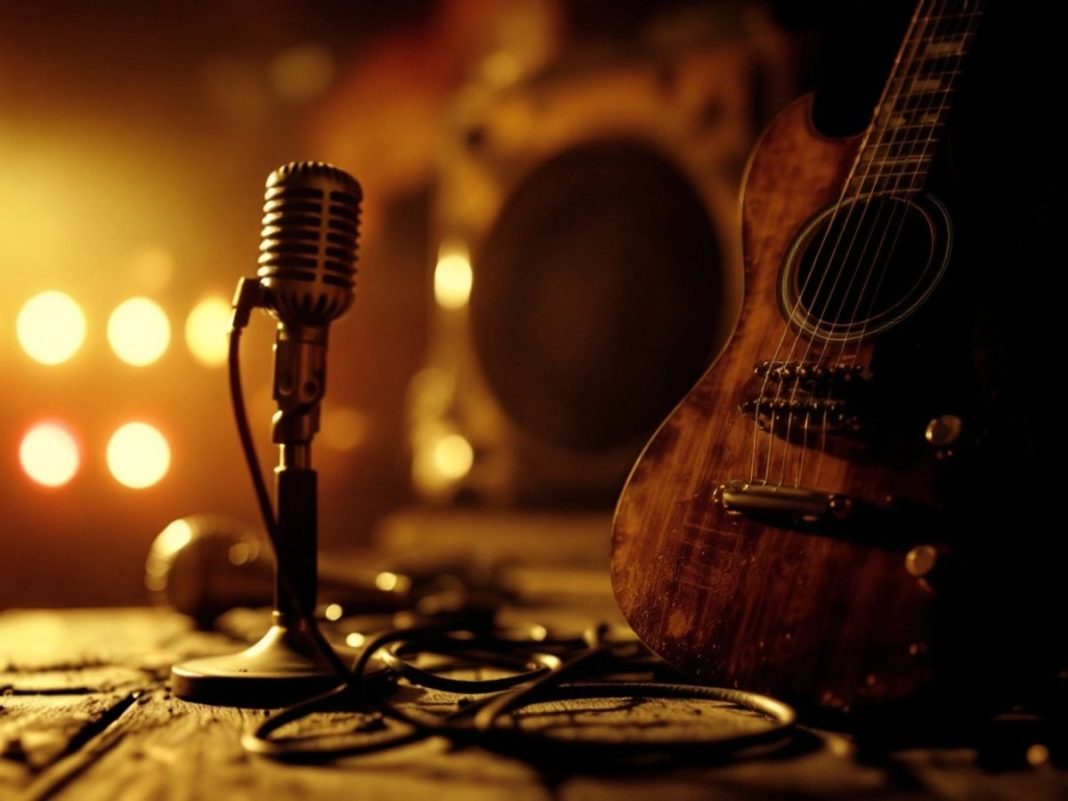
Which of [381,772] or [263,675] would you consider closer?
[381,772]

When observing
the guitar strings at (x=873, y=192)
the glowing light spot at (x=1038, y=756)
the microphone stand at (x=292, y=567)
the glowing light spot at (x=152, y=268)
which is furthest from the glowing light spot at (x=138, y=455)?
the glowing light spot at (x=1038, y=756)

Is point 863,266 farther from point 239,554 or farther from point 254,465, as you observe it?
point 239,554

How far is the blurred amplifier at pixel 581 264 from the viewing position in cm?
167

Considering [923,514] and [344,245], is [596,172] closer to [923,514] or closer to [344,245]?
[344,245]

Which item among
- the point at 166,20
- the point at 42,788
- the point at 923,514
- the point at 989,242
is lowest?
the point at 42,788

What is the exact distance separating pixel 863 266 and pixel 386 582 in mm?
809

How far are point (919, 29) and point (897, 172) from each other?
18 cm

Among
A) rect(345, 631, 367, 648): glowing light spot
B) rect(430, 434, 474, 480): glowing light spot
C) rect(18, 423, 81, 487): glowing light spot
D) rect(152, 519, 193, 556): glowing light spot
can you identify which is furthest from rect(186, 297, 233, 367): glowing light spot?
rect(345, 631, 367, 648): glowing light spot

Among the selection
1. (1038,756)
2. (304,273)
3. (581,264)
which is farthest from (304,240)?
(581,264)

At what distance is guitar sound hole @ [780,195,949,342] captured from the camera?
0.70 m

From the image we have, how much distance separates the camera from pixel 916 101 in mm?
803

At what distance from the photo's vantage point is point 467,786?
54cm

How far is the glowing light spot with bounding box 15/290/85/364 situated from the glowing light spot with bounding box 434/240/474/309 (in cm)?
121

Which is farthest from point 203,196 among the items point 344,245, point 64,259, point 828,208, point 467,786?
point 467,786
